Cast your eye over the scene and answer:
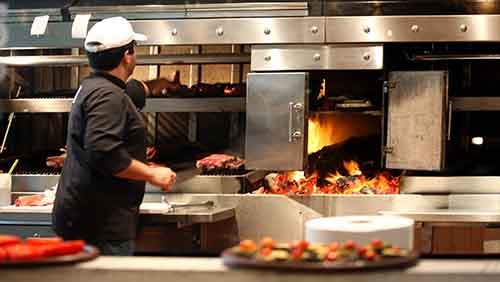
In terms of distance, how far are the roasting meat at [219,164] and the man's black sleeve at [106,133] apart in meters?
1.50

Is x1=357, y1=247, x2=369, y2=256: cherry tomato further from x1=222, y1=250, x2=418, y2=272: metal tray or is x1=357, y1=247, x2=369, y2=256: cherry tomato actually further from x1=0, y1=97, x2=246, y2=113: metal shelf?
x1=0, y1=97, x2=246, y2=113: metal shelf

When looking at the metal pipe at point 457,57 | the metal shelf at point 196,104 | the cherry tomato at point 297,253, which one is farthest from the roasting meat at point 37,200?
the cherry tomato at point 297,253

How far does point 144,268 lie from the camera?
2.50 metres

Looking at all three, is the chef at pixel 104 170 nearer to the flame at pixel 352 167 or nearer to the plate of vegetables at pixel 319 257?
the plate of vegetables at pixel 319 257

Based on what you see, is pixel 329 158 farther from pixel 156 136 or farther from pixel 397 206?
pixel 156 136

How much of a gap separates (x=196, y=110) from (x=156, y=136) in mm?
353

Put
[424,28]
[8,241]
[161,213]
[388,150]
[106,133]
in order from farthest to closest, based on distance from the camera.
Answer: [388,150] → [424,28] → [161,213] → [106,133] → [8,241]

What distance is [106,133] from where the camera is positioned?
368cm

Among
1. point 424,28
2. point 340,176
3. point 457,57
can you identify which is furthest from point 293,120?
point 457,57

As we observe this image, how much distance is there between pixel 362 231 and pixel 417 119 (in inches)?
98.1

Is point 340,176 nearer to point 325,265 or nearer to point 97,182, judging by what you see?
point 97,182

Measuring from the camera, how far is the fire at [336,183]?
5.11 meters

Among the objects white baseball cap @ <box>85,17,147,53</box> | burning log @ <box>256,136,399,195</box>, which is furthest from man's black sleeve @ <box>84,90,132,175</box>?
burning log @ <box>256,136,399,195</box>

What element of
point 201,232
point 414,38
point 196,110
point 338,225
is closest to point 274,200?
point 201,232
